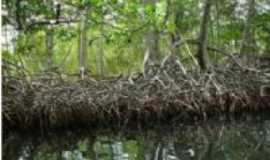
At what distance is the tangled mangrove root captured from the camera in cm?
712

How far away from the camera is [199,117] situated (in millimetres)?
8398

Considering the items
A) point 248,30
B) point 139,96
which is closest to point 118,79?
point 139,96

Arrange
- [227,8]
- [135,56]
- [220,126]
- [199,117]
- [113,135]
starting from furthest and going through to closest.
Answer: [135,56]
[227,8]
[199,117]
[220,126]
[113,135]

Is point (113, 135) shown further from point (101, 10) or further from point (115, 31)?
point (101, 10)

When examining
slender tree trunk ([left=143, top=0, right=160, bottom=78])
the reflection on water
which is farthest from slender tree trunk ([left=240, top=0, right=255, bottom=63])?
the reflection on water

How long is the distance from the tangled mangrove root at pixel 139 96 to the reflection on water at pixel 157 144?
345 millimetres

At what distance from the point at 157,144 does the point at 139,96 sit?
64.1 inches

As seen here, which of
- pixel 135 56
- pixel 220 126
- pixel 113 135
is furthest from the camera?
pixel 135 56

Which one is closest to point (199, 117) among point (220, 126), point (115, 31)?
point (220, 126)

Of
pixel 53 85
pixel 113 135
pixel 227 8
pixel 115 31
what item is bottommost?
pixel 113 135

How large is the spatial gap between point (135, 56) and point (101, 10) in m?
12.4

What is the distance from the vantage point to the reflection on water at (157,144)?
18.2 feet

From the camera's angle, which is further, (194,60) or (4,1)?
(194,60)

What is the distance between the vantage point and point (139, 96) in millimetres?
7852
